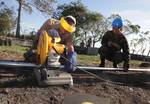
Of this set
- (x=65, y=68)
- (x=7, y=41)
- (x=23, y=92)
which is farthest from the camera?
(x=7, y=41)

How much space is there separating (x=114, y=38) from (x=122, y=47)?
0.30 metres

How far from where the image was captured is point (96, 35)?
31.4 m

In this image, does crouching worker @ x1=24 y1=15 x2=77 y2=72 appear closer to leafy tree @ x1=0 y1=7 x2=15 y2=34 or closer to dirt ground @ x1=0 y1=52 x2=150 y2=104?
dirt ground @ x1=0 y1=52 x2=150 y2=104

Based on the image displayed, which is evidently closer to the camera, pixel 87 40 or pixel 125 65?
pixel 125 65

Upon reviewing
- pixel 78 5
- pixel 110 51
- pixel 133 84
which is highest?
pixel 78 5

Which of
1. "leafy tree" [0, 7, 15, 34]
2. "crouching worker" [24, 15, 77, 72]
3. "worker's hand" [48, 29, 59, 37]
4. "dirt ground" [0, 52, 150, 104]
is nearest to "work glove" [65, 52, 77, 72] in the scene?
"crouching worker" [24, 15, 77, 72]

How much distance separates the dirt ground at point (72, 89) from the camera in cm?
727

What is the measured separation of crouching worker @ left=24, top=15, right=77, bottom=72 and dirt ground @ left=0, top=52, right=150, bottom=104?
45 centimetres

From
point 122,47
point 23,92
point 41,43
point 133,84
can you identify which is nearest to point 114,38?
point 122,47

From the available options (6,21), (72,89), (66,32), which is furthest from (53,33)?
(6,21)

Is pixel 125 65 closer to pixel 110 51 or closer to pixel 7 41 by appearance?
pixel 110 51

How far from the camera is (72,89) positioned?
7977 millimetres

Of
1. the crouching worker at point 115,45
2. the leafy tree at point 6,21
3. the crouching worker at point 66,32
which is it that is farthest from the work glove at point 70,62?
the leafy tree at point 6,21

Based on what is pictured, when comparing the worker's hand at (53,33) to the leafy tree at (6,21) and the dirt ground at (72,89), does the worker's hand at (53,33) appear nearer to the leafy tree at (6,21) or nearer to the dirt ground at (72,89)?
the dirt ground at (72,89)
